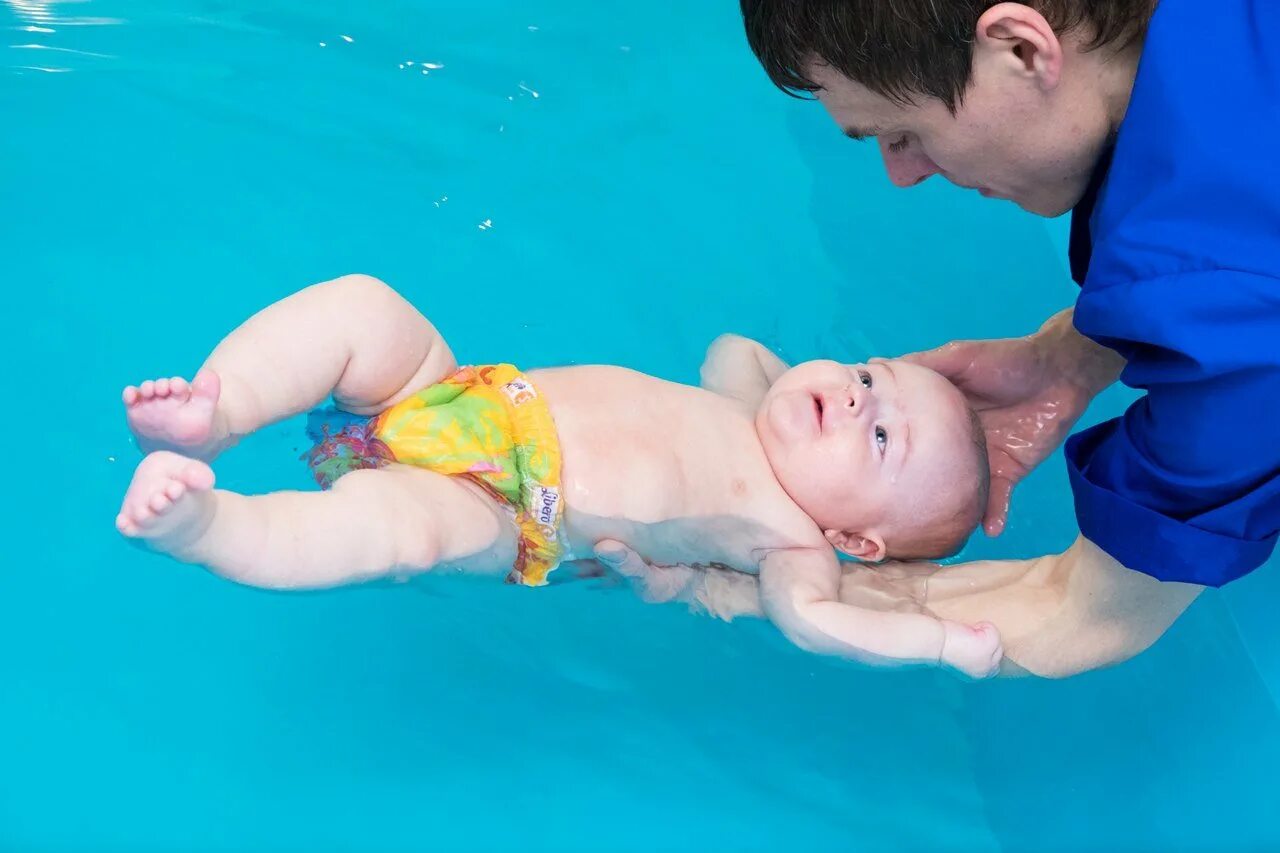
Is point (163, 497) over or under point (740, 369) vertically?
over

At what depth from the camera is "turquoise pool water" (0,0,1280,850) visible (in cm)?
185

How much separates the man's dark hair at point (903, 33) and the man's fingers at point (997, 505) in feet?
2.65

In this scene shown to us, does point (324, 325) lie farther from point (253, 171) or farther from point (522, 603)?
point (253, 171)

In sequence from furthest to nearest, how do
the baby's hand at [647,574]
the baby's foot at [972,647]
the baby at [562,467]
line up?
1. the baby's hand at [647,574]
2. the baby's foot at [972,647]
3. the baby at [562,467]

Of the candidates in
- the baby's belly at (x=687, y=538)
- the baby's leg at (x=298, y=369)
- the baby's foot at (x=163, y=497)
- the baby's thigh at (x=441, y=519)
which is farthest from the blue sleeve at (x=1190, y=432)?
the baby's foot at (x=163, y=497)

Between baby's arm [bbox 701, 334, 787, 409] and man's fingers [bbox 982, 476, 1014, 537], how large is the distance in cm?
40

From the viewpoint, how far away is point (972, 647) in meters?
1.63

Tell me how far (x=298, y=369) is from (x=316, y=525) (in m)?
0.25

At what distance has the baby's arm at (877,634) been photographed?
164cm

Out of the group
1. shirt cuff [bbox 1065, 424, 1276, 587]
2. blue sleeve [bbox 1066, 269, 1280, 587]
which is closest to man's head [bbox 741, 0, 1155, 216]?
blue sleeve [bbox 1066, 269, 1280, 587]

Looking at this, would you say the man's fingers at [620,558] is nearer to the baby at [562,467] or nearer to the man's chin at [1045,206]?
the baby at [562,467]

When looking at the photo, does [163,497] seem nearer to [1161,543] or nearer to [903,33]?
[903,33]

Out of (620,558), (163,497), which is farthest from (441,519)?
(163,497)

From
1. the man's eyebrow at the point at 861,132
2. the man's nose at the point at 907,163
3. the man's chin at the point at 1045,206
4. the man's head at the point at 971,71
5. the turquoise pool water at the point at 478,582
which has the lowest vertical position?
the turquoise pool water at the point at 478,582
